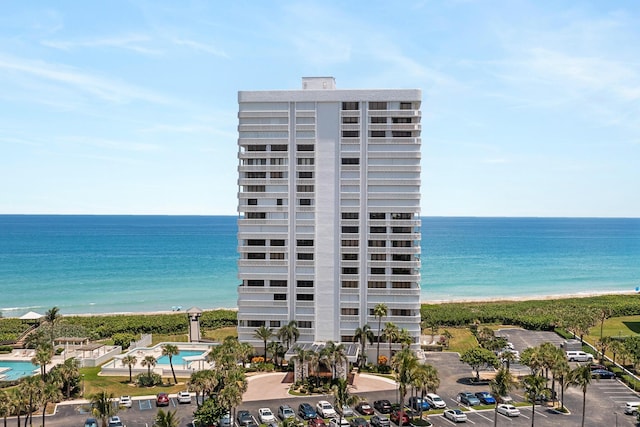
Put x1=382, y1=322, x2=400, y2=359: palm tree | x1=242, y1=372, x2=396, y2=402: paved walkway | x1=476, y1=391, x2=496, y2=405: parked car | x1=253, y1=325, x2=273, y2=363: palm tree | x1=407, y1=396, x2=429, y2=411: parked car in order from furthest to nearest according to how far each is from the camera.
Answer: x1=253, y1=325, x2=273, y2=363: palm tree < x1=382, y1=322, x2=400, y2=359: palm tree < x1=242, y1=372, x2=396, y2=402: paved walkway < x1=476, y1=391, x2=496, y2=405: parked car < x1=407, y1=396, x2=429, y2=411: parked car

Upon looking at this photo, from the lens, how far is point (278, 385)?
237ft

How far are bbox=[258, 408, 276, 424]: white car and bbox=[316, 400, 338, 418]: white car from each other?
4.60m

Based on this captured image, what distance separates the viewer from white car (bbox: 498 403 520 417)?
6056 cm

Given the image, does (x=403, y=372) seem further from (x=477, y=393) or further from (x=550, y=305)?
(x=550, y=305)

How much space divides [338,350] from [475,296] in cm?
10798

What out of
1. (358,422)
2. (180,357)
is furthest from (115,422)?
(180,357)

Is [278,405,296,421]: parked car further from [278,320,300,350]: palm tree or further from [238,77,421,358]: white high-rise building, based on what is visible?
[238,77,421,358]: white high-rise building

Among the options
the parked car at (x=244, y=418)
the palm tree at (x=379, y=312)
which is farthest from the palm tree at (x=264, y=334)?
the parked car at (x=244, y=418)

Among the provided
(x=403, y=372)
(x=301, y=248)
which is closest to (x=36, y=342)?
(x=301, y=248)

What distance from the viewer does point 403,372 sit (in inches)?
2122

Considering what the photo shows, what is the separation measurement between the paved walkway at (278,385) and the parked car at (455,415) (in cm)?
1185

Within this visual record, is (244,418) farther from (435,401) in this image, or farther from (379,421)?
(435,401)

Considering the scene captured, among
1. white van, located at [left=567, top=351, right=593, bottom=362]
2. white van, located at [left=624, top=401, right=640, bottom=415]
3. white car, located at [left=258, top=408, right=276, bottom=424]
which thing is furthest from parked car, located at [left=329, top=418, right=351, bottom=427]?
white van, located at [left=567, top=351, right=593, bottom=362]

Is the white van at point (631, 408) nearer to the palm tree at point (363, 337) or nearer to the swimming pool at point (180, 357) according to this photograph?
the palm tree at point (363, 337)
